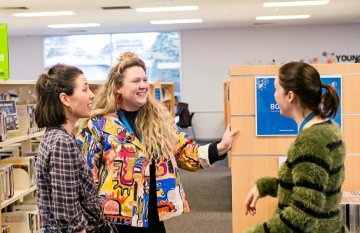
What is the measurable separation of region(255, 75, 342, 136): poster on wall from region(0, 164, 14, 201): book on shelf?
78.4 inches

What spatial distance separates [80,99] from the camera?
1.98 m

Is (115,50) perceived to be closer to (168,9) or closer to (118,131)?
(168,9)

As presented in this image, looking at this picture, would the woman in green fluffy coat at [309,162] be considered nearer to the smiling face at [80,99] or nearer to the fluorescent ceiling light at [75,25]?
the smiling face at [80,99]

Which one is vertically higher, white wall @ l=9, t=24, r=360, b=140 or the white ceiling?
the white ceiling

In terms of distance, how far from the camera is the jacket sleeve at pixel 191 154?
2473mm

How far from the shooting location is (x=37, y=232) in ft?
13.6

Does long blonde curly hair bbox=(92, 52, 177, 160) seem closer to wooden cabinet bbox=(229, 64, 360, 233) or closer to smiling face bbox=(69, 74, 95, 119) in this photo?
smiling face bbox=(69, 74, 95, 119)

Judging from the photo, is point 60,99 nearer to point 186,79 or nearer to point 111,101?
point 111,101

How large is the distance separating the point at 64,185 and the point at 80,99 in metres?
0.37

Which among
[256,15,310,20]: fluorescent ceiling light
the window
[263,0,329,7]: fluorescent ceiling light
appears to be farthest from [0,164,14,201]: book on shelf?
the window

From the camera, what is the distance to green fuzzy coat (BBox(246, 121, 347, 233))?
67.4 inches

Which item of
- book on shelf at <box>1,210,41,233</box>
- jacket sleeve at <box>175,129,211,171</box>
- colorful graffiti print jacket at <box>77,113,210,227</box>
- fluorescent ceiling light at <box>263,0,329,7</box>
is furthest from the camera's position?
fluorescent ceiling light at <box>263,0,329,7</box>

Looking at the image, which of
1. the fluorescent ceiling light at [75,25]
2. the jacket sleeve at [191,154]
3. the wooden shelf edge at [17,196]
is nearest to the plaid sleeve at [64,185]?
the jacket sleeve at [191,154]

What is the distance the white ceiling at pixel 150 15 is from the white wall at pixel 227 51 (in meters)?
0.43
